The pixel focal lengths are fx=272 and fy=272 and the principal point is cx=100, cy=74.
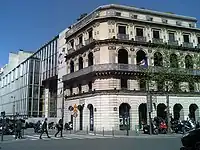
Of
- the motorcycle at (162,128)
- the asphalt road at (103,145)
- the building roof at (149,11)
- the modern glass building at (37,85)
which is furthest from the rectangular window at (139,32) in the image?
the asphalt road at (103,145)

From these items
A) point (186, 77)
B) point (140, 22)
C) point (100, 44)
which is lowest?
point (186, 77)

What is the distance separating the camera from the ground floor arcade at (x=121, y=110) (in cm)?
3709

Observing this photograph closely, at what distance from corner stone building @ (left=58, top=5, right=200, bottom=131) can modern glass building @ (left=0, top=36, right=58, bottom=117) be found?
12355mm

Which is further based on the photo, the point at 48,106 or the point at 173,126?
the point at 48,106

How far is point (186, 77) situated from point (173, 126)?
6.29 m

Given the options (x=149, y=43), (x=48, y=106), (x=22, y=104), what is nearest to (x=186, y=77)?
(x=149, y=43)

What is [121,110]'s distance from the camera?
126 feet

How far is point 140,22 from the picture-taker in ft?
134

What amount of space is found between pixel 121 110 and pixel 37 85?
103 ft

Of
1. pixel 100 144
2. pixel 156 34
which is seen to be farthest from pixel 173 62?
pixel 100 144

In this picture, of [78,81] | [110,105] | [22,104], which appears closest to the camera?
[110,105]

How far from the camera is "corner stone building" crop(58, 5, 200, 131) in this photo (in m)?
37.5

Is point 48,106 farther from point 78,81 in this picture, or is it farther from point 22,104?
point 78,81

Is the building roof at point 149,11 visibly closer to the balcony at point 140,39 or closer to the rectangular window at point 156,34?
the rectangular window at point 156,34
